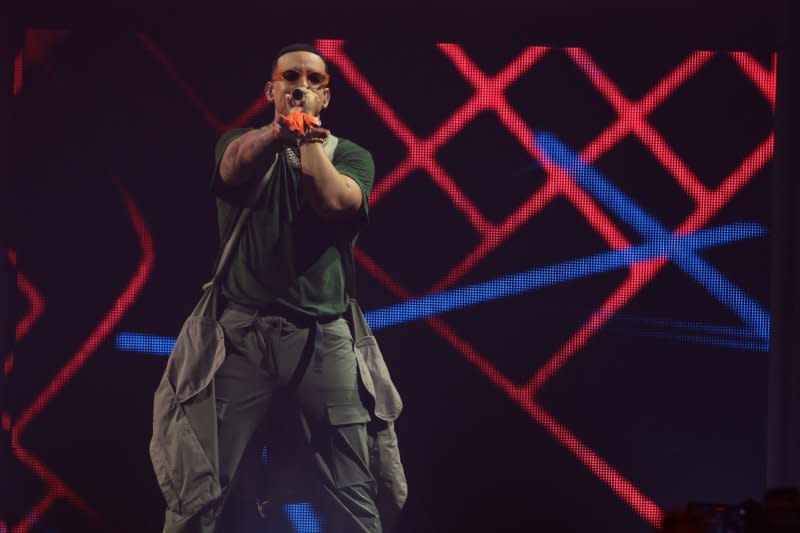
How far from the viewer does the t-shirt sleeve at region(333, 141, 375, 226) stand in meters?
3.34

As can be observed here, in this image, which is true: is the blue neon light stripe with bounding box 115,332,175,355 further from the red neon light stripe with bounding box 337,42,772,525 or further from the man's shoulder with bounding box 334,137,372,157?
the man's shoulder with bounding box 334,137,372,157

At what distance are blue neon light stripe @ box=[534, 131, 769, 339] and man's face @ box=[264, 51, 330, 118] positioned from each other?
0.84m

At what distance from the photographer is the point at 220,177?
11.0ft

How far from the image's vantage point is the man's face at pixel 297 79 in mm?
3381

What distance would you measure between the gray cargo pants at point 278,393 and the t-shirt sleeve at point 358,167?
0.47m

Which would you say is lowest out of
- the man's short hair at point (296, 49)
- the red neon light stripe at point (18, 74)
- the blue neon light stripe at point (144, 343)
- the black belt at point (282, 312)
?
the blue neon light stripe at point (144, 343)

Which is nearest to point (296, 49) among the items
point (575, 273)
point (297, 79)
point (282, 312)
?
point (297, 79)

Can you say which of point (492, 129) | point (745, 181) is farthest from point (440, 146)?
point (745, 181)

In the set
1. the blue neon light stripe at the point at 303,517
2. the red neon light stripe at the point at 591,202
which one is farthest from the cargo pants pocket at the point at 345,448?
the red neon light stripe at the point at 591,202

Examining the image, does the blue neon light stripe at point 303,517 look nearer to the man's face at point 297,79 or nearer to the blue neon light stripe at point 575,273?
the blue neon light stripe at point 575,273

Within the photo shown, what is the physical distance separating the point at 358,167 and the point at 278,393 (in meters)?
0.89

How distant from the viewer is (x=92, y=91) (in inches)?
135

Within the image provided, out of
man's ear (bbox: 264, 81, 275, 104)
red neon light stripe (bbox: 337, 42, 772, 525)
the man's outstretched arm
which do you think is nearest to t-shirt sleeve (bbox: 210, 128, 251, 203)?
man's ear (bbox: 264, 81, 275, 104)

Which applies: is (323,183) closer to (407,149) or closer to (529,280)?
(407,149)
